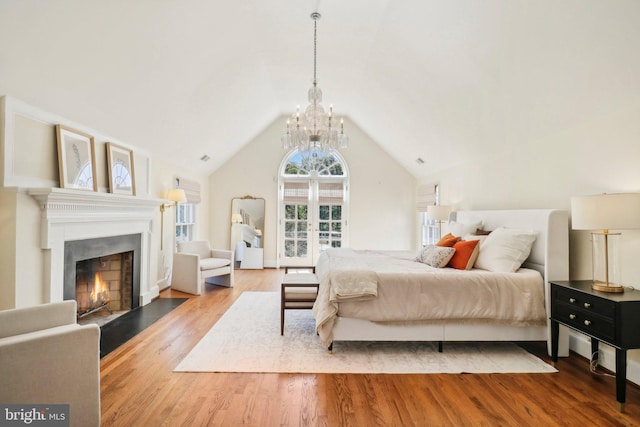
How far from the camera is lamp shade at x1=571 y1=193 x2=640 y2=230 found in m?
2.04

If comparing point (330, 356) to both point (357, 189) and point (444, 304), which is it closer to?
point (444, 304)

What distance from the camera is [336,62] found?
452cm

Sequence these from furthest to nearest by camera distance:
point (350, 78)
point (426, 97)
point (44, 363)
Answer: point (350, 78)
point (426, 97)
point (44, 363)

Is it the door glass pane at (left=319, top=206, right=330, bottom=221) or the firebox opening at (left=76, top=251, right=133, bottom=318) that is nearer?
the firebox opening at (left=76, top=251, right=133, bottom=318)

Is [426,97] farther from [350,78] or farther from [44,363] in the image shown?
[44,363]

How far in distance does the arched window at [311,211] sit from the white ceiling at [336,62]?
2.22 meters

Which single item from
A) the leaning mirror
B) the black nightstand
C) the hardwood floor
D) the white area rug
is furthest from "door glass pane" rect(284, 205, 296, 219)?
the black nightstand

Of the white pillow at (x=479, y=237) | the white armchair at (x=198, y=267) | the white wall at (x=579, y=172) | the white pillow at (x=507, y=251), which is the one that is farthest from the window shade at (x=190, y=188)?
the white wall at (x=579, y=172)

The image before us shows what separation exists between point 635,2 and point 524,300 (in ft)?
6.82

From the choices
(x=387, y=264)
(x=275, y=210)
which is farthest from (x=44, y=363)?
(x=275, y=210)

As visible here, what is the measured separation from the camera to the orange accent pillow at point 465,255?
10.6 feet

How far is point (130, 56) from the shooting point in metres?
2.87

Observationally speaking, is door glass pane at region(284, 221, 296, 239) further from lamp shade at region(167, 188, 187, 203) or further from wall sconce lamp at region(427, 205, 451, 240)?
wall sconce lamp at region(427, 205, 451, 240)

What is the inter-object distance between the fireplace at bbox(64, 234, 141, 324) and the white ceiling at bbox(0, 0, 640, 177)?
1187 mm
